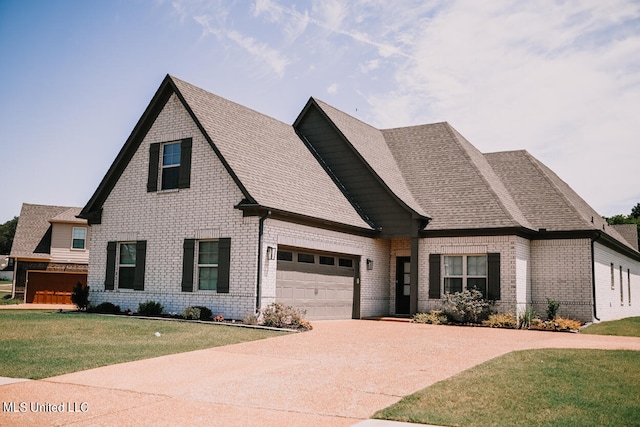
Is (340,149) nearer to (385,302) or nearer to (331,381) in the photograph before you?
(385,302)

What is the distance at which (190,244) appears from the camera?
63.1 feet

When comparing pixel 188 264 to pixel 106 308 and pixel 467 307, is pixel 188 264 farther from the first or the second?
pixel 467 307

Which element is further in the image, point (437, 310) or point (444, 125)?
point (444, 125)

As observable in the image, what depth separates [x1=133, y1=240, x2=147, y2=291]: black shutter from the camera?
20234 mm

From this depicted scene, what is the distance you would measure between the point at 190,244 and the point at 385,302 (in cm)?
849

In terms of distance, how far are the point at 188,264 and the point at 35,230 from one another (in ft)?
65.7

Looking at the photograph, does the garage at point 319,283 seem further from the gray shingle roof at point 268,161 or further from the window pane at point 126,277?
the window pane at point 126,277

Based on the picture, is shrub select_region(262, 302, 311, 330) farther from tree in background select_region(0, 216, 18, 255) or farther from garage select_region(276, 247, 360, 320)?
tree in background select_region(0, 216, 18, 255)

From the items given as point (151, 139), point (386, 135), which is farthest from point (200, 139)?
point (386, 135)

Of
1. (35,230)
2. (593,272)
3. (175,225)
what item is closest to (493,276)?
(593,272)

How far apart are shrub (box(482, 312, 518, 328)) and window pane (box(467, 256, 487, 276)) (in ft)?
6.20

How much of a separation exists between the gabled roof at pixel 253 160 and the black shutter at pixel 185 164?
3.37ft

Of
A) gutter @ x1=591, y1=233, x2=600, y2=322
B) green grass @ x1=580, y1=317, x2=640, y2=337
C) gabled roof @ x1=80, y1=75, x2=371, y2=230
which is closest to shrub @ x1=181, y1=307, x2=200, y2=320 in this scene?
gabled roof @ x1=80, y1=75, x2=371, y2=230

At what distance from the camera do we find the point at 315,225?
20.0 m
